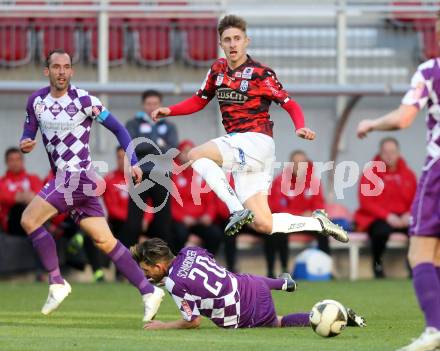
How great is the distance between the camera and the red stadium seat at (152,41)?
54.5ft

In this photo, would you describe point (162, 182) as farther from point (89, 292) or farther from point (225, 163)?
point (225, 163)

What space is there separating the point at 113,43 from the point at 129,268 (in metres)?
7.50

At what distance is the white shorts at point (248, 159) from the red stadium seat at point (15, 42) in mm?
7142

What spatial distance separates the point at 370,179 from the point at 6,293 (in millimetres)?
5180

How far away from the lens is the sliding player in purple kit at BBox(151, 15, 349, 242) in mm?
9602

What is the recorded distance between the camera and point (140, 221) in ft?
45.5

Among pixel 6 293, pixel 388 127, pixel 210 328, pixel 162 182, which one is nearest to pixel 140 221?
pixel 162 182

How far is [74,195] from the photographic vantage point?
977cm

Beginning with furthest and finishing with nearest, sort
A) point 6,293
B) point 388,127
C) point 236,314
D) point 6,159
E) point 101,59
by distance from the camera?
point 101,59
point 6,159
point 6,293
point 236,314
point 388,127

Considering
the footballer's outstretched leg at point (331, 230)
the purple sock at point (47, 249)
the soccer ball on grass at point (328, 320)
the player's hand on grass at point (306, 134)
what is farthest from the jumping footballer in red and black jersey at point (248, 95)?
the soccer ball on grass at point (328, 320)

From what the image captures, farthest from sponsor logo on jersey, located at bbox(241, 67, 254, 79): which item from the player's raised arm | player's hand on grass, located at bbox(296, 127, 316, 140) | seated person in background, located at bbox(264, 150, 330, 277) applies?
seated person in background, located at bbox(264, 150, 330, 277)

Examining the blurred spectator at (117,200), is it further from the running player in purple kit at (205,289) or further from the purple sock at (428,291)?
the purple sock at (428,291)

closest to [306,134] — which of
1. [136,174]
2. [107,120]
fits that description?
[136,174]

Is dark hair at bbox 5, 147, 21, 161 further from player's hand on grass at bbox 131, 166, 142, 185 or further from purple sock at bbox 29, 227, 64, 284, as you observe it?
player's hand on grass at bbox 131, 166, 142, 185
